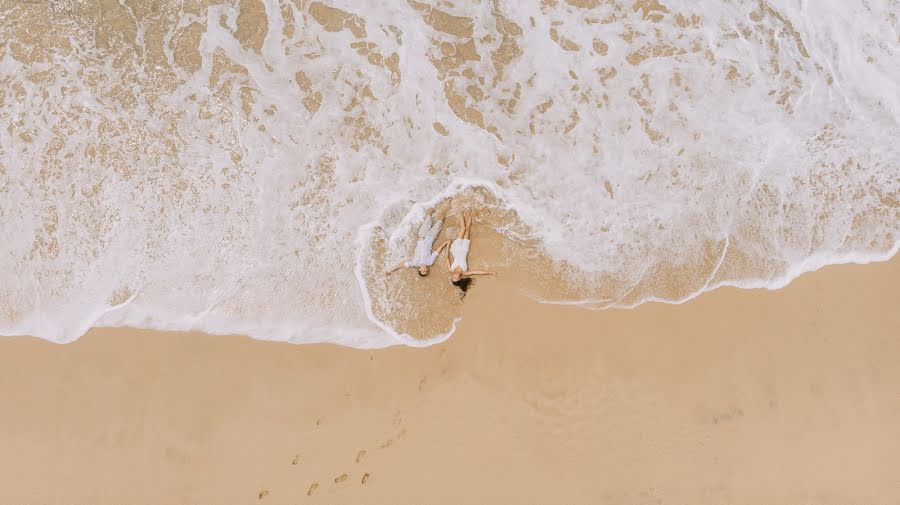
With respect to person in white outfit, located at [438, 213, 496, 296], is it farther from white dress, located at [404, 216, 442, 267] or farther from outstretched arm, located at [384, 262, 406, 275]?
outstretched arm, located at [384, 262, 406, 275]

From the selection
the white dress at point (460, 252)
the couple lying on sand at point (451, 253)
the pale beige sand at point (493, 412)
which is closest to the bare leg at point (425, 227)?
the couple lying on sand at point (451, 253)

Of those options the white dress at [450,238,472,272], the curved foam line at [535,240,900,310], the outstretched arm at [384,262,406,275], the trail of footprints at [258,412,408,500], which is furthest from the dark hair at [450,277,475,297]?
the trail of footprints at [258,412,408,500]

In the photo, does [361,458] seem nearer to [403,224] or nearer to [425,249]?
[425,249]

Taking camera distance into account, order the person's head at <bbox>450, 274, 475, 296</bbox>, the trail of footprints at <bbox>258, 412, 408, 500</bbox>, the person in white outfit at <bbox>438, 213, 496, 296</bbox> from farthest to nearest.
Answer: the person's head at <bbox>450, 274, 475, 296</bbox>
the trail of footprints at <bbox>258, 412, 408, 500</bbox>
the person in white outfit at <bbox>438, 213, 496, 296</bbox>

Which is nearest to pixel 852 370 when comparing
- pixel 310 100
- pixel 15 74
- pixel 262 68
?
pixel 310 100

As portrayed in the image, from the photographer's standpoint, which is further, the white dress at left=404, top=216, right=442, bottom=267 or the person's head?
the person's head

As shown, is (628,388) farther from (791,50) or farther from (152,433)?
(152,433)

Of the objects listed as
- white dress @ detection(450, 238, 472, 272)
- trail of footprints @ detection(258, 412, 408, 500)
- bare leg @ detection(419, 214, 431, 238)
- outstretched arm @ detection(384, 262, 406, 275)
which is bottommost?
trail of footprints @ detection(258, 412, 408, 500)

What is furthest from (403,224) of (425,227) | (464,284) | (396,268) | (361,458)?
(361,458)
